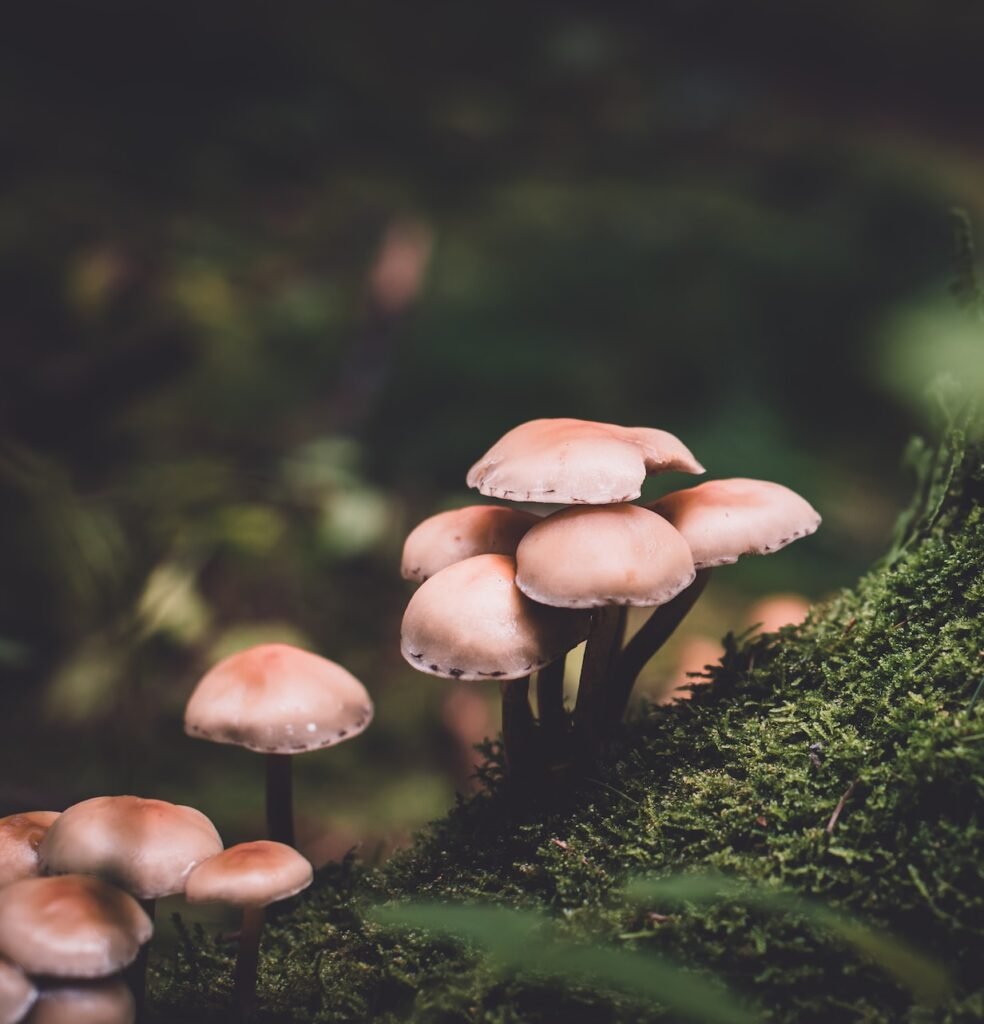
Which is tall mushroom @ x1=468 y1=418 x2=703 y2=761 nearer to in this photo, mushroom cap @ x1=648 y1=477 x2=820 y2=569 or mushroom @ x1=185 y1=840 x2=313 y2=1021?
mushroom cap @ x1=648 y1=477 x2=820 y2=569

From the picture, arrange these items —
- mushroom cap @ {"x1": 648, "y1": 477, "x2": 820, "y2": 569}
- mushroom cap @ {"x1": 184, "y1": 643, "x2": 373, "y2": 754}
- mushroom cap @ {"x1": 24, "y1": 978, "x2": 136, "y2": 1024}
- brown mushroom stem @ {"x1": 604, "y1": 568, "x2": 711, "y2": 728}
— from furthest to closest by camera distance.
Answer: brown mushroom stem @ {"x1": 604, "y1": 568, "x2": 711, "y2": 728}
mushroom cap @ {"x1": 184, "y1": 643, "x2": 373, "y2": 754}
mushroom cap @ {"x1": 648, "y1": 477, "x2": 820, "y2": 569}
mushroom cap @ {"x1": 24, "y1": 978, "x2": 136, "y2": 1024}

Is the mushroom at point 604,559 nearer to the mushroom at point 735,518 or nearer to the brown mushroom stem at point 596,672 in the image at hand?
the mushroom at point 735,518

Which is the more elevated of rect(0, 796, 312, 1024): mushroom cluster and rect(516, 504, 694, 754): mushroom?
rect(516, 504, 694, 754): mushroom

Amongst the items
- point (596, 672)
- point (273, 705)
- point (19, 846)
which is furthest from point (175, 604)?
point (596, 672)

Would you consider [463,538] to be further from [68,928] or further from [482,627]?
[68,928]

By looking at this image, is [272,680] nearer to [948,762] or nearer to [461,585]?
[461,585]

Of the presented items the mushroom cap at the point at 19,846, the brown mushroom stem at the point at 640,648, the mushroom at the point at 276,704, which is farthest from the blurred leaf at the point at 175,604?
the brown mushroom stem at the point at 640,648

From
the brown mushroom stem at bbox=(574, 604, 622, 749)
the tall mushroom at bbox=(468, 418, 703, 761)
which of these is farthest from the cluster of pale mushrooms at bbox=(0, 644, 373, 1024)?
the tall mushroom at bbox=(468, 418, 703, 761)

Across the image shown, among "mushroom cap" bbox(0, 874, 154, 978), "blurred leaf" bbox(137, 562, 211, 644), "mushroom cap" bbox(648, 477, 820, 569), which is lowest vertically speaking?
"mushroom cap" bbox(0, 874, 154, 978)
